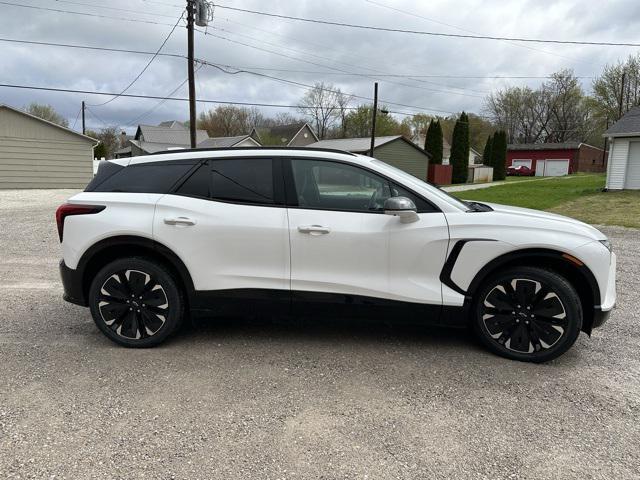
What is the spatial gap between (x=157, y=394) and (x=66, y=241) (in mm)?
1682

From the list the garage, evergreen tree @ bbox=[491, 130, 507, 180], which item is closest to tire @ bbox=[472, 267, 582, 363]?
evergreen tree @ bbox=[491, 130, 507, 180]

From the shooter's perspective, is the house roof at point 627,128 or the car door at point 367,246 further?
the house roof at point 627,128

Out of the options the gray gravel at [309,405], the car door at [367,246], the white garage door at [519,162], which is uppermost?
the white garage door at [519,162]

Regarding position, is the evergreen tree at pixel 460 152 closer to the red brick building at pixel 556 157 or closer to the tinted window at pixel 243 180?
the red brick building at pixel 556 157

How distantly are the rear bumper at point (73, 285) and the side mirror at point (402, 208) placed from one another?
2.66m

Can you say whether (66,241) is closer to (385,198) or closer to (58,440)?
(58,440)

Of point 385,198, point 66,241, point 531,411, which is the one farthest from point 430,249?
point 66,241

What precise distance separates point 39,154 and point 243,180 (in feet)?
79.7

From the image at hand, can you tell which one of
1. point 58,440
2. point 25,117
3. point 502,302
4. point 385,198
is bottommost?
point 58,440

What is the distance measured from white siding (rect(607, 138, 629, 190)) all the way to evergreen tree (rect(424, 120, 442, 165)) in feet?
→ 70.4

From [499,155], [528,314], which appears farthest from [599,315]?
[499,155]

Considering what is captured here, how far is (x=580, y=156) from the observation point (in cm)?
5769

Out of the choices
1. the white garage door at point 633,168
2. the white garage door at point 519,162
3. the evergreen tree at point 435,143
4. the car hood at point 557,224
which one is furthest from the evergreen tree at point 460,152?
the car hood at point 557,224

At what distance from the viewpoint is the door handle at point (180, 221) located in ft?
12.7
